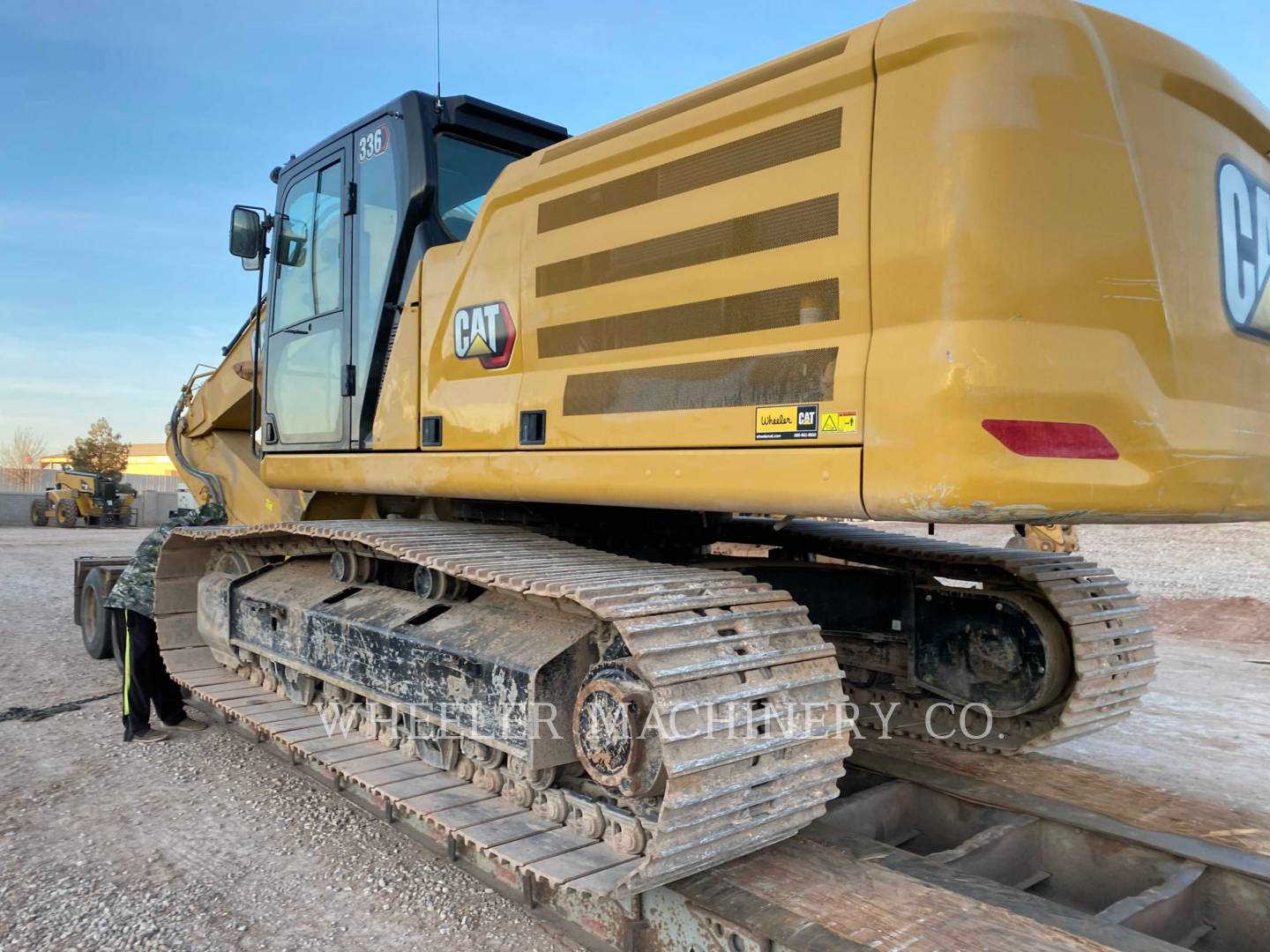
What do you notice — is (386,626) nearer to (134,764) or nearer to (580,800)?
(580,800)

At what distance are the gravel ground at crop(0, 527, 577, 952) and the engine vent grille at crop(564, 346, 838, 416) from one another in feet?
5.75

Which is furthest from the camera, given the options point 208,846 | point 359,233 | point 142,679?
point 142,679

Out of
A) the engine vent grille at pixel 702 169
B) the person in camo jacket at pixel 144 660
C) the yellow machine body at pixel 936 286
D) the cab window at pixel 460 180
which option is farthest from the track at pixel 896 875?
the cab window at pixel 460 180

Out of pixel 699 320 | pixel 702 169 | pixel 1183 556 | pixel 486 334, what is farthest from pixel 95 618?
pixel 1183 556

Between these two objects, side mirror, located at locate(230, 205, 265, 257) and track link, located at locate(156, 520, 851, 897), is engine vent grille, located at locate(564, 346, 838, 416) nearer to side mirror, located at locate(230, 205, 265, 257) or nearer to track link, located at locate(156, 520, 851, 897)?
track link, located at locate(156, 520, 851, 897)

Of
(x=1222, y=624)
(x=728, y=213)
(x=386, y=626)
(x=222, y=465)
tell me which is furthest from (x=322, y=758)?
(x=1222, y=624)

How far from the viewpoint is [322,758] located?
3459 mm

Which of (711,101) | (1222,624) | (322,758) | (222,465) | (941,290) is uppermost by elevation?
(711,101)

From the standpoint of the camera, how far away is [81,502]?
85.5 feet

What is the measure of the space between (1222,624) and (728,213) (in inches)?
Answer: 379

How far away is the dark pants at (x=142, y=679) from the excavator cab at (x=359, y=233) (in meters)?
1.29

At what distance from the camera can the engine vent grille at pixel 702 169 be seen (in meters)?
2.44

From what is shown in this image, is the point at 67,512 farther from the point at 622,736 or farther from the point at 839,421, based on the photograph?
the point at 839,421

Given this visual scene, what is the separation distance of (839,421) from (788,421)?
0.54 feet
